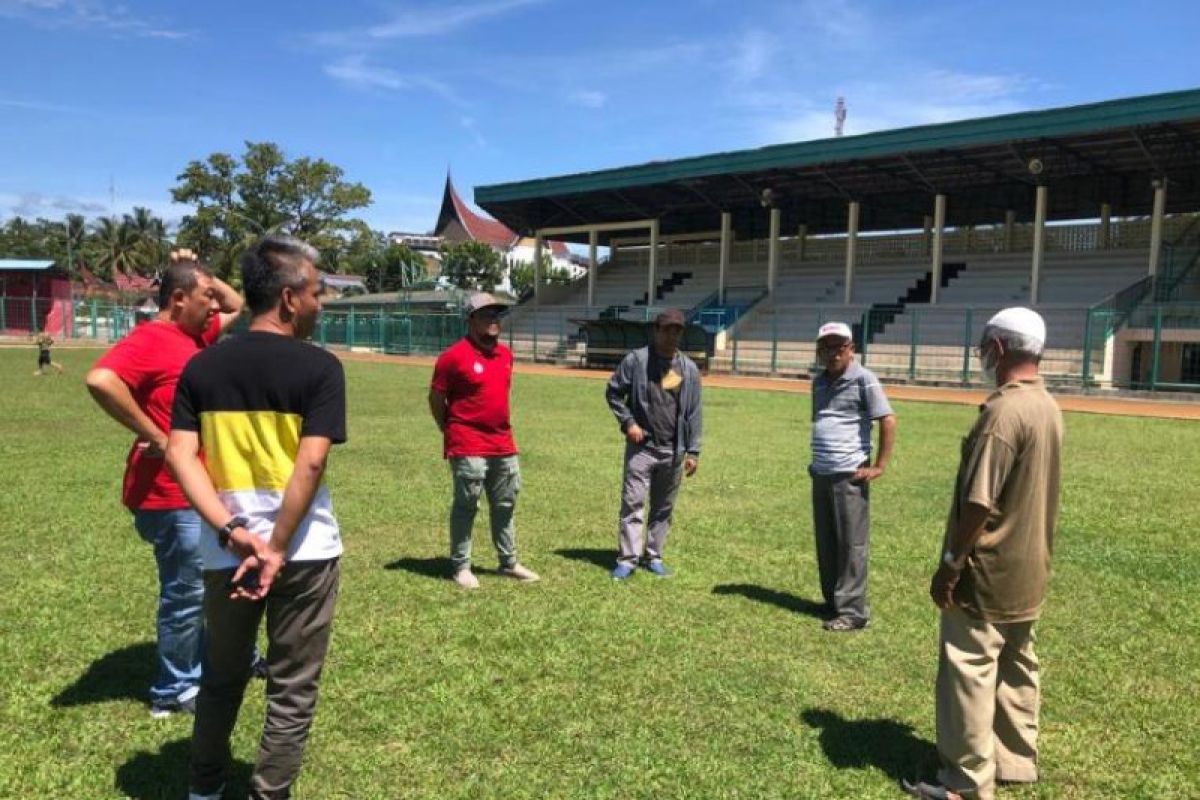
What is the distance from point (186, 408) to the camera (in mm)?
2756

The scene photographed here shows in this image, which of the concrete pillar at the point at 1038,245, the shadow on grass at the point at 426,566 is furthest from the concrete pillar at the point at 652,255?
the shadow on grass at the point at 426,566

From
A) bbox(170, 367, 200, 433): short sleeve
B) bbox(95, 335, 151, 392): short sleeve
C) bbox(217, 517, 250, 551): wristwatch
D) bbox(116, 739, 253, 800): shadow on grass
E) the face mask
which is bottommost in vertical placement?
bbox(116, 739, 253, 800): shadow on grass

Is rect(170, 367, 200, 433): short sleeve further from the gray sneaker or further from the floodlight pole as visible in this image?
the floodlight pole

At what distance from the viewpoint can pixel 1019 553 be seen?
3176mm

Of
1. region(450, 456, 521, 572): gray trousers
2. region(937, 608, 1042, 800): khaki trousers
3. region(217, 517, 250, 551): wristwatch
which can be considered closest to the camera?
region(217, 517, 250, 551): wristwatch

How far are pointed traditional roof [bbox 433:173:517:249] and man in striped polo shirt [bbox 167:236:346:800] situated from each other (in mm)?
102489

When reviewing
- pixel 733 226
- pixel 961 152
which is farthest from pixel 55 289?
pixel 961 152

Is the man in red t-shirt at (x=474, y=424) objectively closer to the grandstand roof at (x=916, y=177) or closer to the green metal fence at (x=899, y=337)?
the green metal fence at (x=899, y=337)

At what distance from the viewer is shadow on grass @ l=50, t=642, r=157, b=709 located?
13.2 feet

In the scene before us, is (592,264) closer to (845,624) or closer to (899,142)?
(899,142)

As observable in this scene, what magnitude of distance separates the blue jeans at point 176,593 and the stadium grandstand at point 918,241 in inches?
1000

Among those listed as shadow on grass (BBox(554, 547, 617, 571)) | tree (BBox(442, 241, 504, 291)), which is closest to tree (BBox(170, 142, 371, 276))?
tree (BBox(442, 241, 504, 291))

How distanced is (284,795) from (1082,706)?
11.6 ft

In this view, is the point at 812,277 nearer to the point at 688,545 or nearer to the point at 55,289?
the point at 688,545
